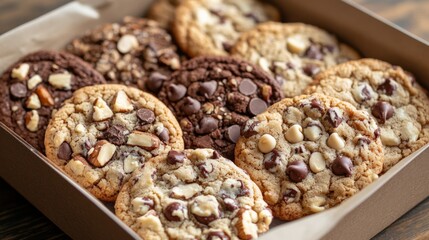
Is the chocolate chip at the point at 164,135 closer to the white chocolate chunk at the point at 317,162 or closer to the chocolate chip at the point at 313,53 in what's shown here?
the white chocolate chunk at the point at 317,162

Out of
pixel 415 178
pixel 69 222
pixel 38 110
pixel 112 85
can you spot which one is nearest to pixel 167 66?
pixel 112 85

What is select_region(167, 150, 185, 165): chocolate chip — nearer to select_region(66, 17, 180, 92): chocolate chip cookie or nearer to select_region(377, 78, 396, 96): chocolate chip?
select_region(66, 17, 180, 92): chocolate chip cookie

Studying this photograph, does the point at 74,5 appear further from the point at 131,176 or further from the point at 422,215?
the point at 422,215

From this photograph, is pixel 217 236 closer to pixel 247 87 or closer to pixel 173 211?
pixel 173 211

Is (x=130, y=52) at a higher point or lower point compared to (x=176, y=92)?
lower

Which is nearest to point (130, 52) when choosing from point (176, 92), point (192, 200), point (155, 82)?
point (155, 82)

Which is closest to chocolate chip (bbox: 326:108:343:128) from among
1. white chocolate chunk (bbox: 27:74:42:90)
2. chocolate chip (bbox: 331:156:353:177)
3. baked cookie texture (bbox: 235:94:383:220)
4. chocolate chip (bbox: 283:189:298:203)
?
baked cookie texture (bbox: 235:94:383:220)
